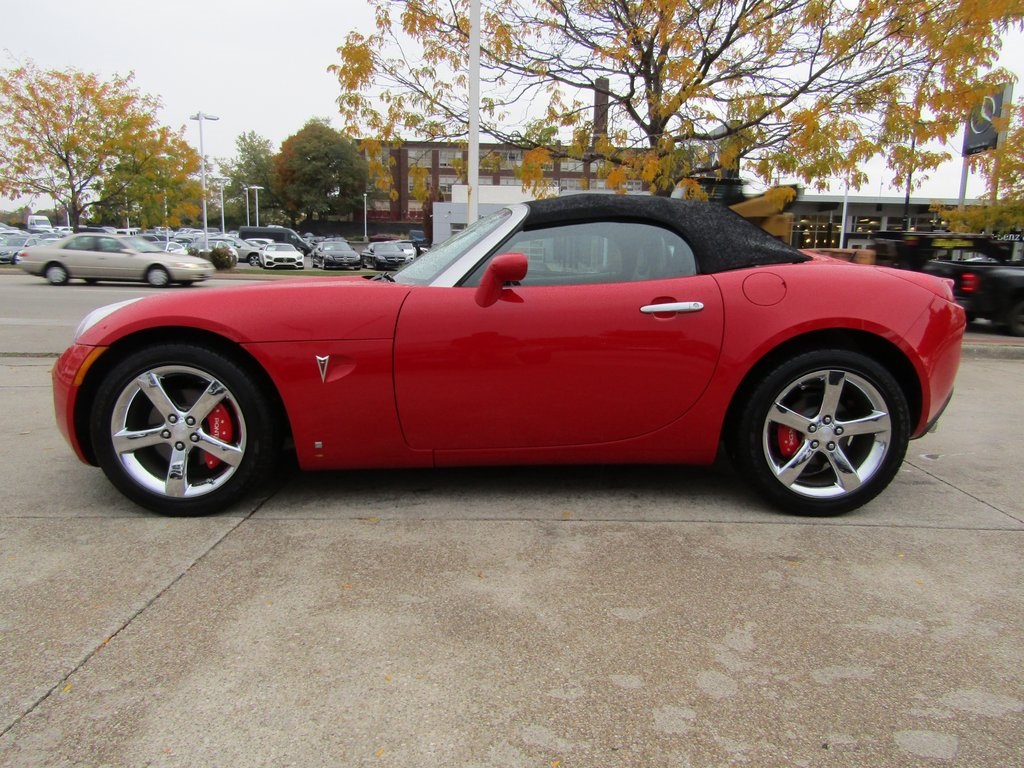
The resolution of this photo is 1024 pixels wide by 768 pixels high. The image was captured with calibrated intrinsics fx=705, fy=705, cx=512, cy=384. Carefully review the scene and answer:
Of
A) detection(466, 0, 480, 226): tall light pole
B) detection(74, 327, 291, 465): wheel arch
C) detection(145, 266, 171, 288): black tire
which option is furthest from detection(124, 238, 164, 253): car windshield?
detection(74, 327, 291, 465): wheel arch

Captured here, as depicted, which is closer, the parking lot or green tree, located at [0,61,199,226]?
the parking lot

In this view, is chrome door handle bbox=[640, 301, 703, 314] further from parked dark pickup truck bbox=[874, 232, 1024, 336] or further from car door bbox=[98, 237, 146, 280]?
car door bbox=[98, 237, 146, 280]

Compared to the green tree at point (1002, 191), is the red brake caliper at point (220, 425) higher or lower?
lower

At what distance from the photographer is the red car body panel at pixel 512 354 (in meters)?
2.97

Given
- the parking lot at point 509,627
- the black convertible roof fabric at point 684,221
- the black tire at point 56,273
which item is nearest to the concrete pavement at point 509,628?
the parking lot at point 509,627

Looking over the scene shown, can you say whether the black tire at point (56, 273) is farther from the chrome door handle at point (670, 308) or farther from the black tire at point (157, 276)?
the chrome door handle at point (670, 308)

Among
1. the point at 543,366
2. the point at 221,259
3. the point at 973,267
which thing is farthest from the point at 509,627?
the point at 221,259

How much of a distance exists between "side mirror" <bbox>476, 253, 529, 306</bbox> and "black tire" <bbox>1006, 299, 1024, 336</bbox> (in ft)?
34.9

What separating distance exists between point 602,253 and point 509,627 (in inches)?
66.6

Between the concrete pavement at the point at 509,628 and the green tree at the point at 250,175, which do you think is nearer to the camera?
the concrete pavement at the point at 509,628

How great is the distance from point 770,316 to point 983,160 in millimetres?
21327

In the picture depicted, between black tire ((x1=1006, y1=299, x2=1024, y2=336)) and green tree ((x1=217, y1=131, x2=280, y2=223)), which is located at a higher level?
green tree ((x1=217, y1=131, x2=280, y2=223))

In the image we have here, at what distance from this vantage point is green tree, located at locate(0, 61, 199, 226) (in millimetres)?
27078

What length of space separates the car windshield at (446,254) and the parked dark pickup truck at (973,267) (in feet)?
33.5
